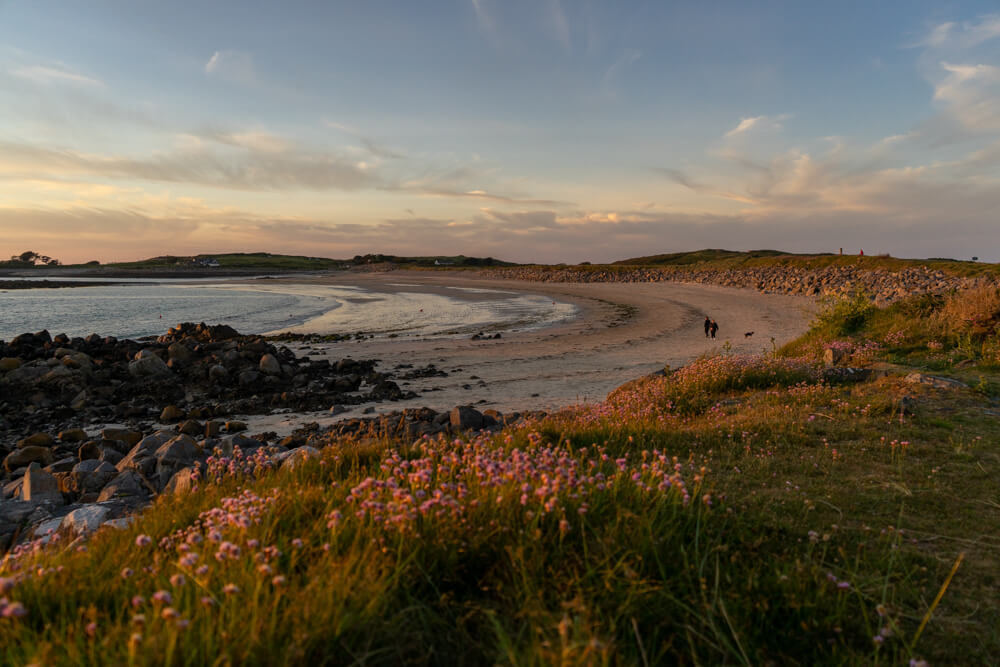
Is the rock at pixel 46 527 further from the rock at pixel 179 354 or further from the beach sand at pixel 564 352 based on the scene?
the rock at pixel 179 354

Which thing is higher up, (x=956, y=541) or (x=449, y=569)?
(x=449, y=569)

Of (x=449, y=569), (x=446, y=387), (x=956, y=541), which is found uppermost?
(x=449, y=569)

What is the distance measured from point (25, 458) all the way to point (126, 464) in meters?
3.08

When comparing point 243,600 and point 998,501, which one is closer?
point 243,600

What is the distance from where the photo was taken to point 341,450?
5.09m

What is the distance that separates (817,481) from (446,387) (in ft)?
39.5

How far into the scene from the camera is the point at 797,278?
53062 mm

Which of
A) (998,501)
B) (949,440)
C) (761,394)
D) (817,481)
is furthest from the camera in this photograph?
(761,394)

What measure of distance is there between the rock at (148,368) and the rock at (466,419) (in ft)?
42.3

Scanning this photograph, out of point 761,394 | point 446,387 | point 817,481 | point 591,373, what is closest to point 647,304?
point 591,373

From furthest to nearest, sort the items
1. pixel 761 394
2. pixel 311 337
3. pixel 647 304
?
1. pixel 647 304
2. pixel 311 337
3. pixel 761 394

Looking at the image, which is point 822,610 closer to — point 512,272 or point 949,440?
point 949,440

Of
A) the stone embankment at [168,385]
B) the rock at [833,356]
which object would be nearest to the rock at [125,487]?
the stone embankment at [168,385]

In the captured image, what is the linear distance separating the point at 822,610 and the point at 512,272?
9891 centimetres
